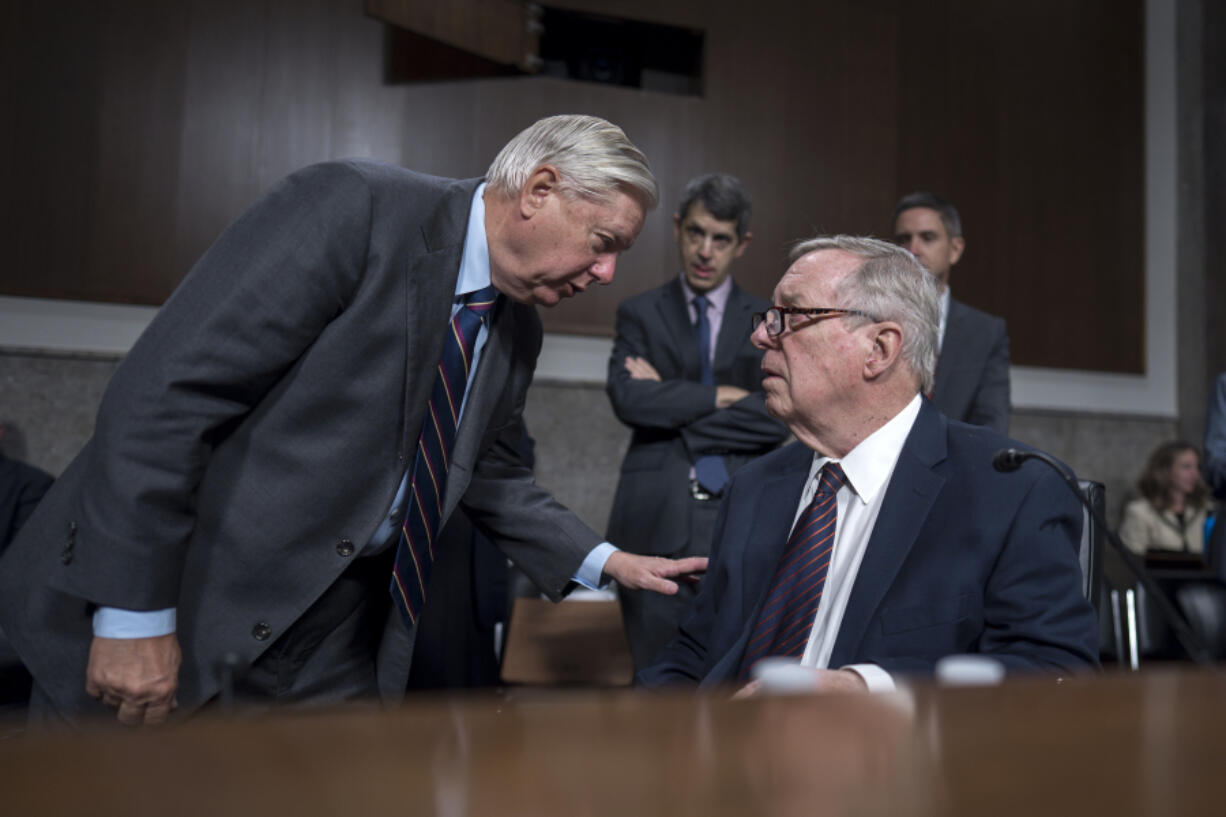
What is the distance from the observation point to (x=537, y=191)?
5.81ft

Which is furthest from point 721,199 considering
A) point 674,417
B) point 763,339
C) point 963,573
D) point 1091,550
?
point 963,573

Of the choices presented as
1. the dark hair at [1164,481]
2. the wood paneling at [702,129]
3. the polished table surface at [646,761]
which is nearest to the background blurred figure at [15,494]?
the wood paneling at [702,129]

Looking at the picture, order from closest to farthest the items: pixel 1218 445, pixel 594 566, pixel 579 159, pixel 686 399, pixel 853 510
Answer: pixel 579 159 → pixel 853 510 → pixel 594 566 → pixel 686 399 → pixel 1218 445

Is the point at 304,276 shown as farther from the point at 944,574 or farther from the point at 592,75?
the point at 592,75

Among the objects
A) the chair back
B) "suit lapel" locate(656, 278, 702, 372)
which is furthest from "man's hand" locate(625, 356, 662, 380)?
the chair back

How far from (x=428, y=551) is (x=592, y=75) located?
16.4 feet

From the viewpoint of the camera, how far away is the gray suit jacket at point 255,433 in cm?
148

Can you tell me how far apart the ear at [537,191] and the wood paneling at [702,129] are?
4.18m

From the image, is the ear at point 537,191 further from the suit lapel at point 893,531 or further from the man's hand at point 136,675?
the man's hand at point 136,675

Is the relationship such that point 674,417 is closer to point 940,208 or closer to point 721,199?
point 721,199

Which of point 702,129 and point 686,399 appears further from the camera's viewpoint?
point 702,129

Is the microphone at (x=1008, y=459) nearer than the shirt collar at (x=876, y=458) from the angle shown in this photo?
Yes

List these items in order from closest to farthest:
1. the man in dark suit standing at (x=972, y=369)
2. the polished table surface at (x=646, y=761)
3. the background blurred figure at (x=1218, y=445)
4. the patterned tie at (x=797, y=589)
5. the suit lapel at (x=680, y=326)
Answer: the polished table surface at (x=646, y=761) → the patterned tie at (x=797, y=589) → the man in dark suit standing at (x=972, y=369) → the suit lapel at (x=680, y=326) → the background blurred figure at (x=1218, y=445)

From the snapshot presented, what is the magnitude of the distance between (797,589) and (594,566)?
18.0 inches
